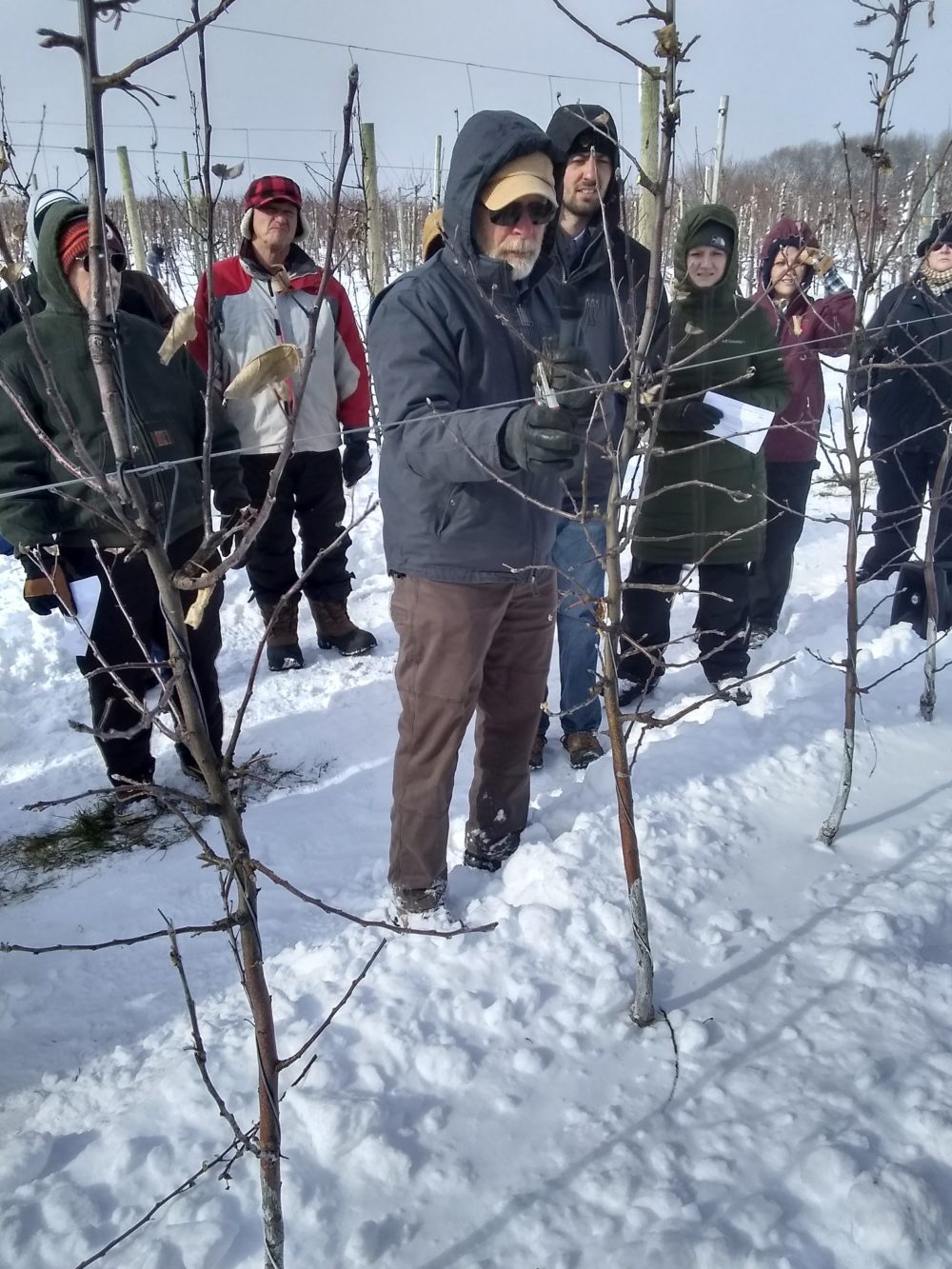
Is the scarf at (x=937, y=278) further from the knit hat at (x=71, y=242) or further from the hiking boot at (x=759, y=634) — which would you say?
the knit hat at (x=71, y=242)

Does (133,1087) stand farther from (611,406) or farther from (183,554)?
(611,406)

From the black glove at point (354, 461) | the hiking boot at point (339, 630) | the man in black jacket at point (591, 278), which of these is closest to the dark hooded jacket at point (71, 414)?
the black glove at point (354, 461)

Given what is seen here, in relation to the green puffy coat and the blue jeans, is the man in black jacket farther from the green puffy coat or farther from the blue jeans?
the green puffy coat

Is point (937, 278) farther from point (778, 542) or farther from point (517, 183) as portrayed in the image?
point (517, 183)

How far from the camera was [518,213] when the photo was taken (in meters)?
2.02

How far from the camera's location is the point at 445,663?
2.12 metres

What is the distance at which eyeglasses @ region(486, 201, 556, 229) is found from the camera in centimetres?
200

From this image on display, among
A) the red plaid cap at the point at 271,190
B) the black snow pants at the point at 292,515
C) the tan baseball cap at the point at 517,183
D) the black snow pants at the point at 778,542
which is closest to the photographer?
the tan baseball cap at the point at 517,183

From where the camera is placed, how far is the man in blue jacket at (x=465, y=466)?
1926 millimetres

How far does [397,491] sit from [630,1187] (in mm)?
1579

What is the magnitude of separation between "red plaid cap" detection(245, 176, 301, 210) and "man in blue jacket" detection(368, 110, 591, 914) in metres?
1.72

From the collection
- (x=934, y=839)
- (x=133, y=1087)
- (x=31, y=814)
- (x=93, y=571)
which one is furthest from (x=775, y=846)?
(x=31, y=814)

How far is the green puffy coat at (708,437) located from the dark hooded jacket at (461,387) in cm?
123

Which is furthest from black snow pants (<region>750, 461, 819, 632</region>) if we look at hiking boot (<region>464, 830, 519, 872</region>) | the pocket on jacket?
the pocket on jacket
